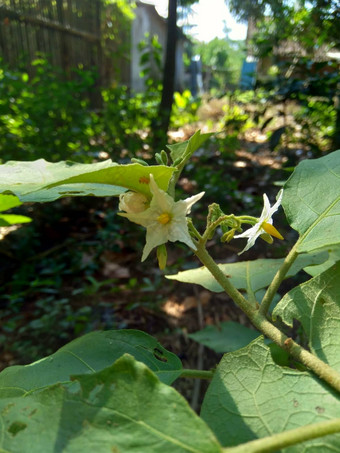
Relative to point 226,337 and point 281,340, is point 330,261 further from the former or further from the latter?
point 226,337

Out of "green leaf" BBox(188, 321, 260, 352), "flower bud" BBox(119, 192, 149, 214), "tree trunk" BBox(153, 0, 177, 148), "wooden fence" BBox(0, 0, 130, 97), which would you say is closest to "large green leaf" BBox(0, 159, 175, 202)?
"flower bud" BBox(119, 192, 149, 214)

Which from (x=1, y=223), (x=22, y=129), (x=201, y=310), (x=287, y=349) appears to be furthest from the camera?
(x=22, y=129)

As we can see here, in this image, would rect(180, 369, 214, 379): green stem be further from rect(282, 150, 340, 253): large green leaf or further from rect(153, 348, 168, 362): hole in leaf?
rect(282, 150, 340, 253): large green leaf

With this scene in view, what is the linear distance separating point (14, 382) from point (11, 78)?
2687mm

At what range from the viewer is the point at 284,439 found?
33 cm

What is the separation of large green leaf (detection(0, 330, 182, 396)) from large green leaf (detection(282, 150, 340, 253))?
0.25m

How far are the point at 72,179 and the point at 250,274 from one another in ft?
1.38

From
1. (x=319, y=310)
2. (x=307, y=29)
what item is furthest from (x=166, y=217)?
(x=307, y=29)

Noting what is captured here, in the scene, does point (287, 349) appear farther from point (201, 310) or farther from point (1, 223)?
point (201, 310)

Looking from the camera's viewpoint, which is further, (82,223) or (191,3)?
(191,3)

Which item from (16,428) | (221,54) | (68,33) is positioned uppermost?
(221,54)

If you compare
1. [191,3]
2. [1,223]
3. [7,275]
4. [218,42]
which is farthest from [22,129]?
[218,42]

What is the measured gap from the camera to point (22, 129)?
276cm

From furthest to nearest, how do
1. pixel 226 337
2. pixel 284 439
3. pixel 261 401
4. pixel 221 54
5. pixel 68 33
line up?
pixel 221 54, pixel 68 33, pixel 226 337, pixel 261 401, pixel 284 439
